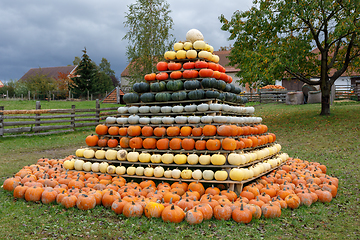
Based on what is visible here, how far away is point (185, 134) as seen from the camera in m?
6.28

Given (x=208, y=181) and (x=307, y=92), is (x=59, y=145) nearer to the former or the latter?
(x=208, y=181)

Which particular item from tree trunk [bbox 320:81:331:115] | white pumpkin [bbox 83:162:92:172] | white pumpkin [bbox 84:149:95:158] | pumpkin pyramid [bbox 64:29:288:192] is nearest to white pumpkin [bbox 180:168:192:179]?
pumpkin pyramid [bbox 64:29:288:192]

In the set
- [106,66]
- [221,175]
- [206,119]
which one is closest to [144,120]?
[206,119]

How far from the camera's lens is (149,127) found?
6586 mm

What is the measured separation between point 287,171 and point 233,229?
3.92 meters

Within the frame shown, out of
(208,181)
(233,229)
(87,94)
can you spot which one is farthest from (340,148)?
(87,94)

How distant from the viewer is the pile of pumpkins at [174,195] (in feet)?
14.7

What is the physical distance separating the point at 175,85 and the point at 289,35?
11.3 m

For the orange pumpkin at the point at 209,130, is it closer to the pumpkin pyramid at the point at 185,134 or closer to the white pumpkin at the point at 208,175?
the pumpkin pyramid at the point at 185,134

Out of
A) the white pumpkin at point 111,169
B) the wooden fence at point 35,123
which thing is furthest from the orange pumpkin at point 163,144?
the wooden fence at point 35,123

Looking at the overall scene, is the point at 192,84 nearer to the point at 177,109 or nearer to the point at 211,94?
the point at 211,94

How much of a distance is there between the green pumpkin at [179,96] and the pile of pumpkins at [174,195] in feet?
7.16

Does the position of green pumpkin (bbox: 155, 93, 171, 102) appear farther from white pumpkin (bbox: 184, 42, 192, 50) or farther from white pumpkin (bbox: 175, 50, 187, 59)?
white pumpkin (bbox: 184, 42, 192, 50)

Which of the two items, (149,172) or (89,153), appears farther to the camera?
(89,153)
